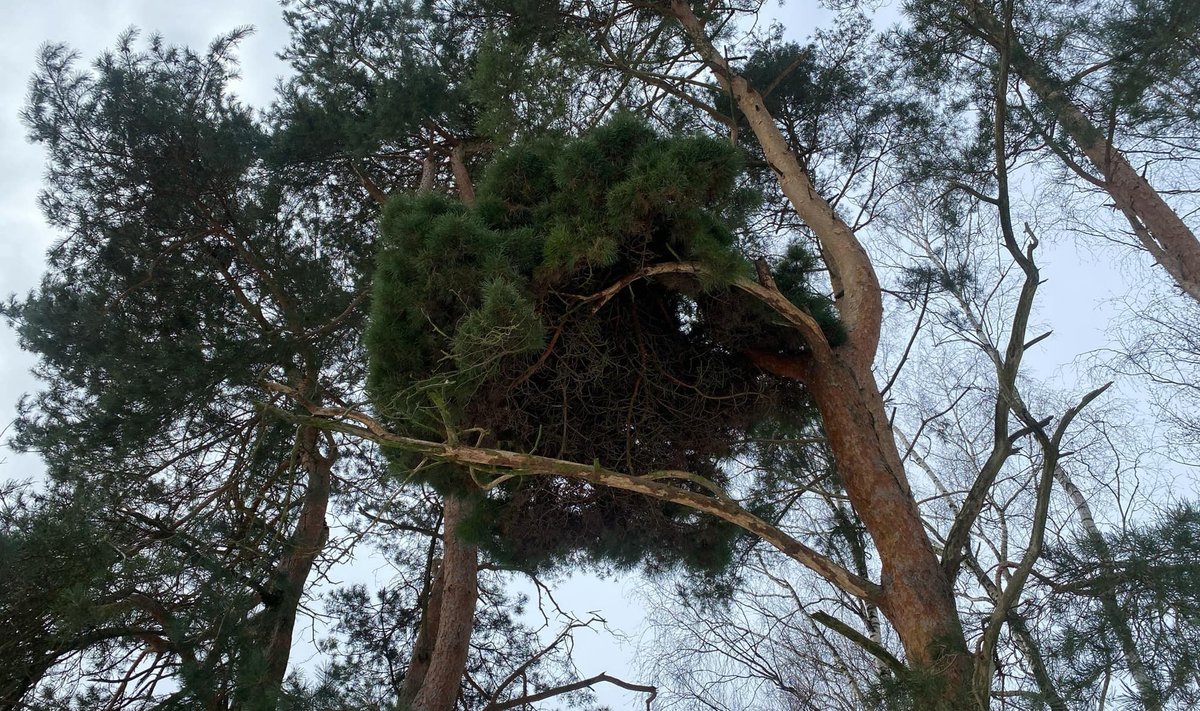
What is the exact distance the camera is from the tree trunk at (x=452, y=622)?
17.5ft

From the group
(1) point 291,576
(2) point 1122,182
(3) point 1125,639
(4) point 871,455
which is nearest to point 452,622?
(1) point 291,576

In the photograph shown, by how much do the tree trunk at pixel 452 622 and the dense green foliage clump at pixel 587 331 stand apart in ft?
2.12

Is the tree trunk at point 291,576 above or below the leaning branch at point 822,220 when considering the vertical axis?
below

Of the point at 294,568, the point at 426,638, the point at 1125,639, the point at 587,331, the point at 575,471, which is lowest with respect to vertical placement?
the point at 1125,639

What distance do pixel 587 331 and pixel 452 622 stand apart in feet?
7.80

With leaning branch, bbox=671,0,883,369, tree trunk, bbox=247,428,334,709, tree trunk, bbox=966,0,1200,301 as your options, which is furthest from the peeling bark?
tree trunk, bbox=966,0,1200,301

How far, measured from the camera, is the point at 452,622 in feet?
18.4

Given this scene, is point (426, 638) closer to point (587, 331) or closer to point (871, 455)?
point (587, 331)

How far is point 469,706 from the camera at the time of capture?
7.05 meters

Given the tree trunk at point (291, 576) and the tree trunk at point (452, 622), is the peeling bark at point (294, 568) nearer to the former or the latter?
the tree trunk at point (291, 576)

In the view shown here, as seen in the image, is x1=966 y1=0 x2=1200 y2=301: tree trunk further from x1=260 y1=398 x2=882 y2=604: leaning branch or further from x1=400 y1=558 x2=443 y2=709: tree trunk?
x1=400 y1=558 x2=443 y2=709: tree trunk

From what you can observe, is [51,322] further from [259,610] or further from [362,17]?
[362,17]

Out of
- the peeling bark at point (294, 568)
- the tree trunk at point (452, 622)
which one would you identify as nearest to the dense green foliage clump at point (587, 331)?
the tree trunk at point (452, 622)

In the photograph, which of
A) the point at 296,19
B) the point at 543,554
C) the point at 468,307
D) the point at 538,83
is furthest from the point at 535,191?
the point at 296,19
